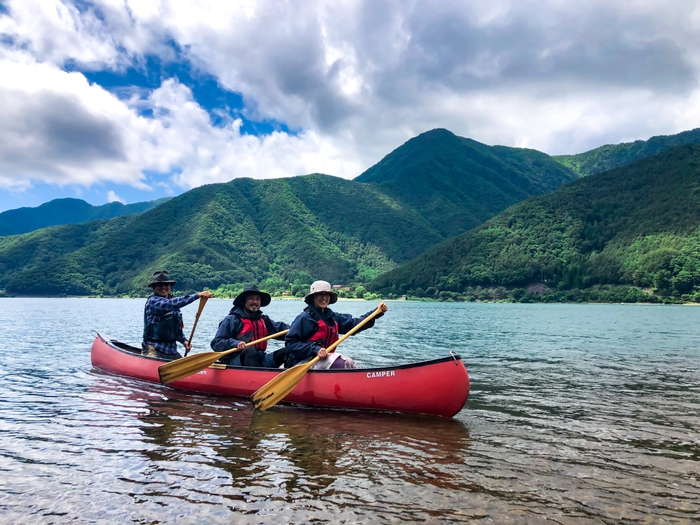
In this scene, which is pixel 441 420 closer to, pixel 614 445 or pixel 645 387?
pixel 614 445

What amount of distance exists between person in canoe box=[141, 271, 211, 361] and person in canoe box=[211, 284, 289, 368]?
4.65ft

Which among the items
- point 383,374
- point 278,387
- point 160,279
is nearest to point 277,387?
point 278,387

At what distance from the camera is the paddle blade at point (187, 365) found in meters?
12.5

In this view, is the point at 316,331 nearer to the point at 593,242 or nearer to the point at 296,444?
the point at 296,444

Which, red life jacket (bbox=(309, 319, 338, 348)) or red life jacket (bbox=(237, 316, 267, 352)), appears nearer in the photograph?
red life jacket (bbox=(309, 319, 338, 348))

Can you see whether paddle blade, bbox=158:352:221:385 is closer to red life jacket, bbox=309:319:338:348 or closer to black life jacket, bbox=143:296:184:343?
black life jacket, bbox=143:296:184:343

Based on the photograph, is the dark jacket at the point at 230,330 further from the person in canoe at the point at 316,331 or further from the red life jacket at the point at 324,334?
the red life jacket at the point at 324,334

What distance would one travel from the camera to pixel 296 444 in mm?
8344

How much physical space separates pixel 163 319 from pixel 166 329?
395mm

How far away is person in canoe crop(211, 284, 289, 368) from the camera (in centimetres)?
1225

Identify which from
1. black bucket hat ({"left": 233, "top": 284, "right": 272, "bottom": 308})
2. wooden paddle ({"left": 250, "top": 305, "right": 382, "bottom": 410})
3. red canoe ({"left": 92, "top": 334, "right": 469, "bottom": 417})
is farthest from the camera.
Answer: black bucket hat ({"left": 233, "top": 284, "right": 272, "bottom": 308})

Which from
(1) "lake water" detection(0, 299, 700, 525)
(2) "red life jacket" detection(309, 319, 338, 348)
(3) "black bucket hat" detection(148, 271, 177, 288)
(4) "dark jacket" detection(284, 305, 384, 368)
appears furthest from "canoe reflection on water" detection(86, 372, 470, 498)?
(3) "black bucket hat" detection(148, 271, 177, 288)

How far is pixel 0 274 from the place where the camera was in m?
192

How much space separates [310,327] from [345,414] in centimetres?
201
